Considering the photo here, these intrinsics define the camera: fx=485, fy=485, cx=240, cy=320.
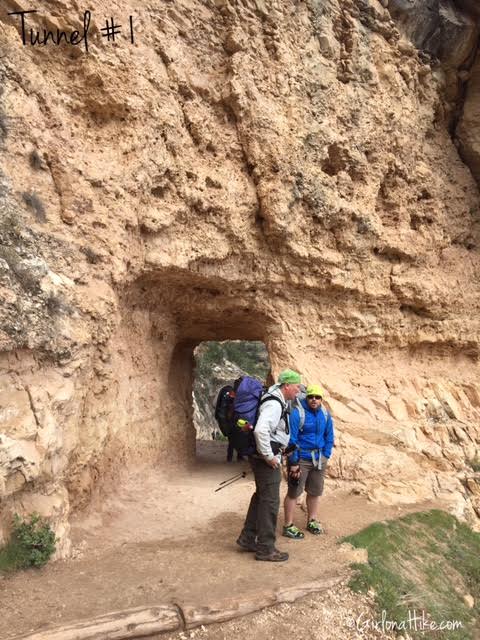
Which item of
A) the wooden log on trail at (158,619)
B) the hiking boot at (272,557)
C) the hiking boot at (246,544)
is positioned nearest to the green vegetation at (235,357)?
the hiking boot at (246,544)

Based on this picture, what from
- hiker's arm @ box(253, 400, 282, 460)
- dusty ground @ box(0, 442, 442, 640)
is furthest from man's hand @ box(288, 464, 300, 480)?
hiker's arm @ box(253, 400, 282, 460)

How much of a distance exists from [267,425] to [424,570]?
289 cm

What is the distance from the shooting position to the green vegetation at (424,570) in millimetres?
4543

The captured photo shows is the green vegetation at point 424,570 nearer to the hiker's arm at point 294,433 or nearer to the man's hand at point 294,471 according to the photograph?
the man's hand at point 294,471

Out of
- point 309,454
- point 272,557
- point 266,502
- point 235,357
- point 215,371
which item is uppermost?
point 309,454

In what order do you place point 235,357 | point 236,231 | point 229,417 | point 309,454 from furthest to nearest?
point 235,357
point 236,231
point 309,454
point 229,417

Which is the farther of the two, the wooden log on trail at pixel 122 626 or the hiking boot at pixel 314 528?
the hiking boot at pixel 314 528

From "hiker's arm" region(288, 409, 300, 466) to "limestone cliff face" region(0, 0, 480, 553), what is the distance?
236cm

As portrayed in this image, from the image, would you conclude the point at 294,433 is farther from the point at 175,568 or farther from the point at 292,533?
the point at 175,568

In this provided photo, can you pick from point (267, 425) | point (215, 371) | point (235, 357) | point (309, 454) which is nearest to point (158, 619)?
point (267, 425)

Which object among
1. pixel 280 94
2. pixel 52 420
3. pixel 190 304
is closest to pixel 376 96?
pixel 280 94

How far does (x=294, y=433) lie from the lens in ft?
16.9

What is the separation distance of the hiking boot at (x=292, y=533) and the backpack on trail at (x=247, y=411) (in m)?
1.39

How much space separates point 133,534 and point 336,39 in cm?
923
